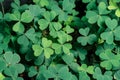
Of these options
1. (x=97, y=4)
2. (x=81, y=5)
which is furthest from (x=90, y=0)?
(x=81, y=5)

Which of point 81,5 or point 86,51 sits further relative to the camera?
point 81,5

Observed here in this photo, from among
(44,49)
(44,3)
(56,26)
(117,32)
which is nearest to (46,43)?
(44,49)

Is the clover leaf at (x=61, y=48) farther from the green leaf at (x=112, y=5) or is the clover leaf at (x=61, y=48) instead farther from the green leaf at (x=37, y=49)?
the green leaf at (x=112, y=5)

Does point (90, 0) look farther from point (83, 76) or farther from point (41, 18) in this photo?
point (83, 76)

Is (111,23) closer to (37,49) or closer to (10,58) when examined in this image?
(37,49)

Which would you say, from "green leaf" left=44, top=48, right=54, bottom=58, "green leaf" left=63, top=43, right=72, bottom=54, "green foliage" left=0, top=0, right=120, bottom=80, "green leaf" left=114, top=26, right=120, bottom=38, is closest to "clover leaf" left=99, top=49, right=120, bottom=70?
"green foliage" left=0, top=0, right=120, bottom=80

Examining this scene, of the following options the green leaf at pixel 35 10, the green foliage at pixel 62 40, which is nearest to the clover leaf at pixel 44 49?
the green foliage at pixel 62 40

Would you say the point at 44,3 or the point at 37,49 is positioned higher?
the point at 44,3

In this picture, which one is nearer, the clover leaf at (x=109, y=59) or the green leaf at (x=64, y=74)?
the green leaf at (x=64, y=74)
